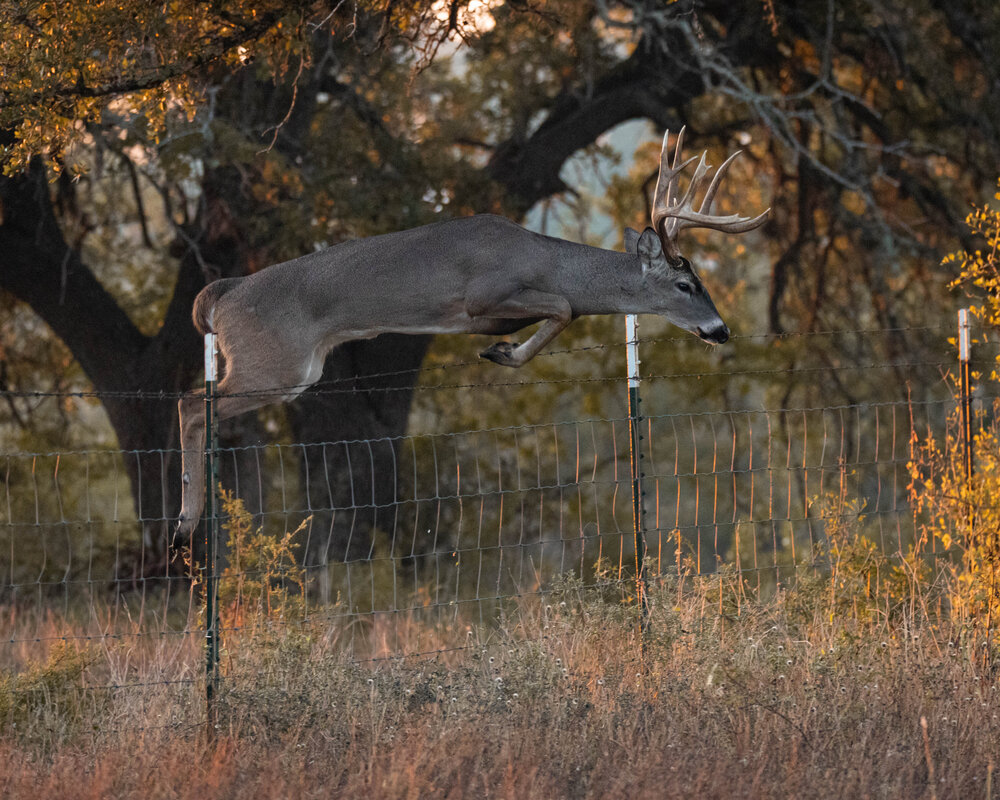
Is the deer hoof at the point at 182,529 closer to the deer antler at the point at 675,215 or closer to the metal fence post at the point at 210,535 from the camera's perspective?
the metal fence post at the point at 210,535

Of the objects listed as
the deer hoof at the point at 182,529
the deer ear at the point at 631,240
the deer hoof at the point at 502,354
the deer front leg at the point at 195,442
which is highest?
the deer ear at the point at 631,240

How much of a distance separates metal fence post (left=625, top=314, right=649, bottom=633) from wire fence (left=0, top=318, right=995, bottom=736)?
265 millimetres

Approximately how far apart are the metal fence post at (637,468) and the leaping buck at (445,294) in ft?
0.89

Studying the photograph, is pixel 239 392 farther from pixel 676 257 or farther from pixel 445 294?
pixel 676 257

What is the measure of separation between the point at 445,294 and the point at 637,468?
134 centimetres

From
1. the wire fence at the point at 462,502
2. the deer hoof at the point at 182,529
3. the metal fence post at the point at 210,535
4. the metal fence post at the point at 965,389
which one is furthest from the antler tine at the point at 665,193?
the deer hoof at the point at 182,529

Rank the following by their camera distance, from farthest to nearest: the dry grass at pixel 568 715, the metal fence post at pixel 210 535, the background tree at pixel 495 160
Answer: the background tree at pixel 495 160 → the metal fence post at pixel 210 535 → the dry grass at pixel 568 715

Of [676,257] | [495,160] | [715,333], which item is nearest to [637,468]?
[715,333]

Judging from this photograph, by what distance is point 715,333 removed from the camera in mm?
6266

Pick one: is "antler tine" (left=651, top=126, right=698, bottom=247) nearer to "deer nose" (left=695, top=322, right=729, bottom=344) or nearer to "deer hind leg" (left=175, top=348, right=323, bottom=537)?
"deer nose" (left=695, top=322, right=729, bottom=344)

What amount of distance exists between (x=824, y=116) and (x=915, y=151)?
1.47m

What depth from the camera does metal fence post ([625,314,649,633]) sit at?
6.55 m

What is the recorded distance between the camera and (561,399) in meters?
21.6

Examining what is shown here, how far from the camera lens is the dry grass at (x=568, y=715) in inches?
198
